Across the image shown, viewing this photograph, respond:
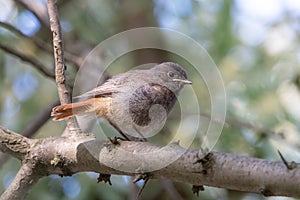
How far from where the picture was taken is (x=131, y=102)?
230cm

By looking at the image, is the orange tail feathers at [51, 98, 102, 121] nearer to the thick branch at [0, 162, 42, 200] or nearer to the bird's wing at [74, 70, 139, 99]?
the bird's wing at [74, 70, 139, 99]

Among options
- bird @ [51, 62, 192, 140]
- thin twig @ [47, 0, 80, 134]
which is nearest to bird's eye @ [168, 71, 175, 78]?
bird @ [51, 62, 192, 140]

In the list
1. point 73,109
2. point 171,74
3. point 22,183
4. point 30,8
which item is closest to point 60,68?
point 73,109

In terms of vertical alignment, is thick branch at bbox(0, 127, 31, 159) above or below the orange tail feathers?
below

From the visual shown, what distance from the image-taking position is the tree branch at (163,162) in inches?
54.4

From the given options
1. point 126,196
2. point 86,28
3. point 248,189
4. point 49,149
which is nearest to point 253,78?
point 126,196

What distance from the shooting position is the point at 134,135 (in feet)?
7.54

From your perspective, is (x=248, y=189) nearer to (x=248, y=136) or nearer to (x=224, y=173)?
(x=224, y=173)

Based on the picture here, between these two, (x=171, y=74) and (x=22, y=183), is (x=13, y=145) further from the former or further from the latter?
(x=171, y=74)

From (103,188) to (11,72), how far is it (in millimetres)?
900

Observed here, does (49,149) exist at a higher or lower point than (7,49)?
lower

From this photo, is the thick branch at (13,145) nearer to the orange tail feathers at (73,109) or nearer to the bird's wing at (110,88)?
the orange tail feathers at (73,109)

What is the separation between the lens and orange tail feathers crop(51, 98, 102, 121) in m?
2.03

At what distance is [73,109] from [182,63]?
1.76 meters
